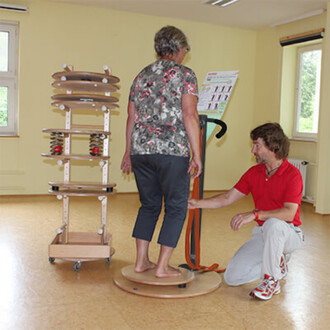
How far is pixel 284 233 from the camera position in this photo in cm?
270

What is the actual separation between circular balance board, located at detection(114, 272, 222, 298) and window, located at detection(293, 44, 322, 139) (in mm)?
4268

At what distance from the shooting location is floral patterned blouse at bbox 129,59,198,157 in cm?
266

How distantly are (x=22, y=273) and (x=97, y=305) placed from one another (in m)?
0.78

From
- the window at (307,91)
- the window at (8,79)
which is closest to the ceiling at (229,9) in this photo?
the window at (307,91)

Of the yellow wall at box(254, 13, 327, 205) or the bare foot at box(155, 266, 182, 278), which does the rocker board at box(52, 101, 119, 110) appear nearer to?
the bare foot at box(155, 266, 182, 278)

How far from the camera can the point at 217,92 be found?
350cm

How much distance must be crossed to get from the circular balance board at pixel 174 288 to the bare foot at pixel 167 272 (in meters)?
→ 0.07

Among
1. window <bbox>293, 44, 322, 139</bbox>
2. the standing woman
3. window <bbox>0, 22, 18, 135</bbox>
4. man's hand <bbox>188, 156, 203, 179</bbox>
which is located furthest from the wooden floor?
window <bbox>293, 44, 322, 139</bbox>

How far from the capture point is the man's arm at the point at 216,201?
115 inches

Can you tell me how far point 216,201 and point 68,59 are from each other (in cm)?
423

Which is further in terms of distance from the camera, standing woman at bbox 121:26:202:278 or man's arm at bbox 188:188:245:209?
man's arm at bbox 188:188:245:209

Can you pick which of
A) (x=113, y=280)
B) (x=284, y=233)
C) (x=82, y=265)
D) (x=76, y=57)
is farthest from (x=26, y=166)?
(x=284, y=233)

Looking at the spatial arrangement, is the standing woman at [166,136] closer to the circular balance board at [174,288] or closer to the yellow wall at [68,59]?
the circular balance board at [174,288]

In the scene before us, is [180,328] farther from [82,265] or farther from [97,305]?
[82,265]
